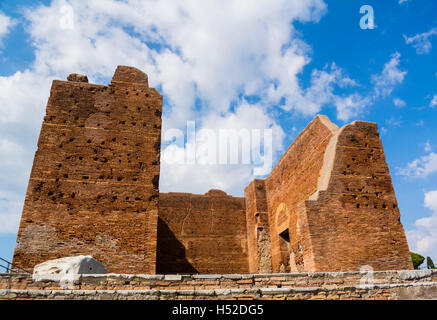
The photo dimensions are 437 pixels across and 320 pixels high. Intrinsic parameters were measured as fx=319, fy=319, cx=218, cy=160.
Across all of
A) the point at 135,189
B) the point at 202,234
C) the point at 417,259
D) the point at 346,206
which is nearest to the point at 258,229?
the point at 202,234

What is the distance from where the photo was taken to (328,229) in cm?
812

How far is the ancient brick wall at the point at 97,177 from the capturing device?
774cm

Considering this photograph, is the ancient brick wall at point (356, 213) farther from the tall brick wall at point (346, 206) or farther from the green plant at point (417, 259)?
the green plant at point (417, 259)

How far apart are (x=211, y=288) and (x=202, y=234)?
30.3ft

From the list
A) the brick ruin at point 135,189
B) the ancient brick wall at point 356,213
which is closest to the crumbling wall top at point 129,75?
the brick ruin at point 135,189

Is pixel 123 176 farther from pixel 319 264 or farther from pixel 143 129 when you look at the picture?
pixel 319 264

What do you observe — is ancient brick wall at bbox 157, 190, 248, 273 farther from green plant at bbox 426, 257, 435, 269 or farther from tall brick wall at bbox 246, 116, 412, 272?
green plant at bbox 426, 257, 435, 269

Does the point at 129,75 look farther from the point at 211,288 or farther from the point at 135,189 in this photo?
the point at 211,288

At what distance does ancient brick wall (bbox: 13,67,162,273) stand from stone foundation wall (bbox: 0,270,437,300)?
2.74 metres

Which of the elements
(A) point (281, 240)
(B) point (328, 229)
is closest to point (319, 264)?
(B) point (328, 229)

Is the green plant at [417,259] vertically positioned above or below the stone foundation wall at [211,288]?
above

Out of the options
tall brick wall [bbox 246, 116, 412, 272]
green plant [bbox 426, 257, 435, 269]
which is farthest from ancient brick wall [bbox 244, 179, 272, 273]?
green plant [bbox 426, 257, 435, 269]

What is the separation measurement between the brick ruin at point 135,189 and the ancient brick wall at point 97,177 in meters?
0.02
